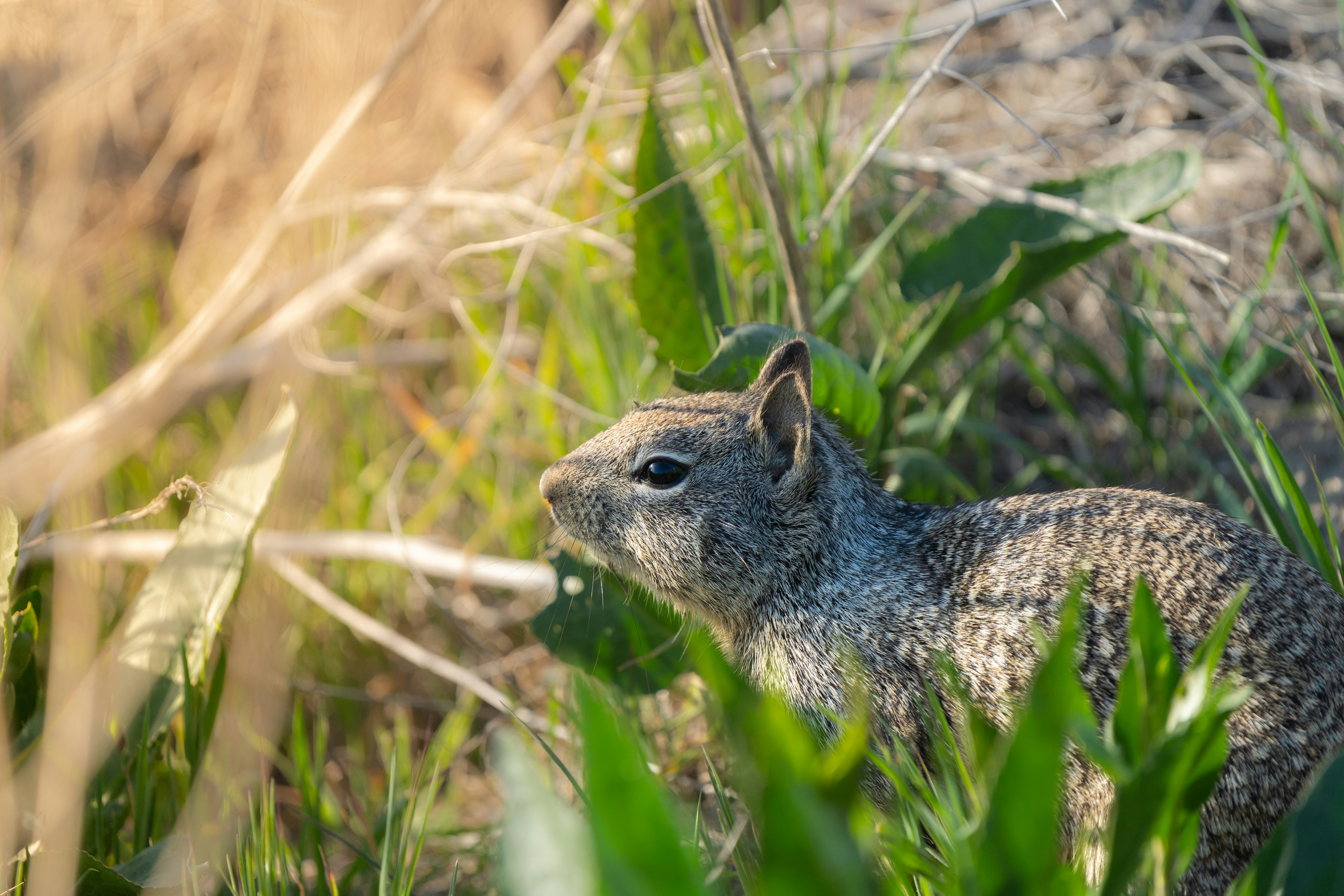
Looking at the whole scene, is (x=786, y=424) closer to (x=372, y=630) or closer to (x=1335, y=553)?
(x=1335, y=553)

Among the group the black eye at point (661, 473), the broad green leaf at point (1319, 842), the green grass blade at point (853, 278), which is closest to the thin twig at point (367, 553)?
the black eye at point (661, 473)

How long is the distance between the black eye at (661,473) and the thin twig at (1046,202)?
1.42 metres

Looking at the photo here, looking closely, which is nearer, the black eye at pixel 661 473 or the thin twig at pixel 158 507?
the thin twig at pixel 158 507

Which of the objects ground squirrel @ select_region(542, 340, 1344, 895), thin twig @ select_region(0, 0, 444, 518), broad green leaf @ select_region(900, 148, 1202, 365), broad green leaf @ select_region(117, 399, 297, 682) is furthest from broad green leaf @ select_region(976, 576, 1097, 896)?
thin twig @ select_region(0, 0, 444, 518)

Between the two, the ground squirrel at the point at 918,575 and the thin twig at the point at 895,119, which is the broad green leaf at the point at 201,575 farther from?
the thin twig at the point at 895,119

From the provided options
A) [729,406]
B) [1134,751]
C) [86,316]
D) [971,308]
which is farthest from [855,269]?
[86,316]

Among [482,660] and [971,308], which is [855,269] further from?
[482,660]

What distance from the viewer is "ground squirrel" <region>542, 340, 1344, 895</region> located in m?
1.83

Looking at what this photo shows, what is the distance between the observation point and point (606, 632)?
2.65m

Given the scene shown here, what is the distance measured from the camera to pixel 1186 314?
2.68 meters

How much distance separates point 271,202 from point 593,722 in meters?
4.44

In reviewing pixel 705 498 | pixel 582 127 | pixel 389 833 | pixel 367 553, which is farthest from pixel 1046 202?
pixel 367 553

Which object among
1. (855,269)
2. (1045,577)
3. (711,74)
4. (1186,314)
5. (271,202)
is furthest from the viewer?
(271,202)

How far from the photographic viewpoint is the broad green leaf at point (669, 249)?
2836 millimetres
